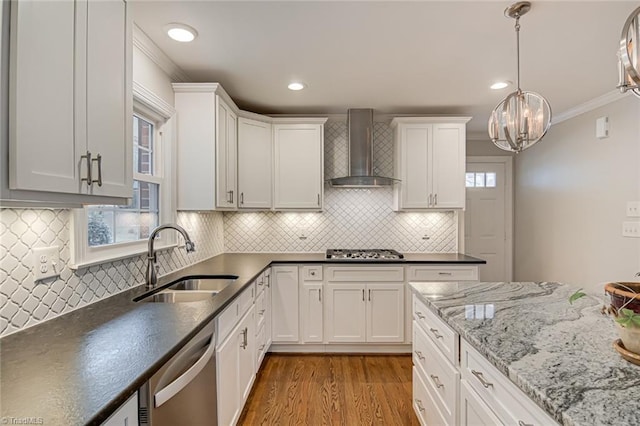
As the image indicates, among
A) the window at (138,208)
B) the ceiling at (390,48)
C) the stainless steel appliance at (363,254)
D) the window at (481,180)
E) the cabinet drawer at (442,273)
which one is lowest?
the cabinet drawer at (442,273)

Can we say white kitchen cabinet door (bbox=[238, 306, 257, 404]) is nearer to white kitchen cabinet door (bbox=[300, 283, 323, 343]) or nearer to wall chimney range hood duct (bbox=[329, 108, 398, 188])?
white kitchen cabinet door (bbox=[300, 283, 323, 343])

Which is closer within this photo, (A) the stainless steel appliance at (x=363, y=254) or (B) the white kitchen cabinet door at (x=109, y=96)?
(B) the white kitchen cabinet door at (x=109, y=96)

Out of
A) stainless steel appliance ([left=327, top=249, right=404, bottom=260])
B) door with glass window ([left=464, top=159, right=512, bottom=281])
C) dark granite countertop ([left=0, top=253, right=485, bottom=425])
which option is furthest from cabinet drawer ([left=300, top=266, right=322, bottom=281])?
door with glass window ([left=464, top=159, right=512, bottom=281])

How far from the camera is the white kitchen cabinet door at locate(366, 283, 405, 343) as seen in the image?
10.2 ft

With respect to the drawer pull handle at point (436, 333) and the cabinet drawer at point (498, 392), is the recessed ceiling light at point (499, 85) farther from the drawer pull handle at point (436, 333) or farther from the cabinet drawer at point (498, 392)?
the cabinet drawer at point (498, 392)

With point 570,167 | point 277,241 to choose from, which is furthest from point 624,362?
point 570,167

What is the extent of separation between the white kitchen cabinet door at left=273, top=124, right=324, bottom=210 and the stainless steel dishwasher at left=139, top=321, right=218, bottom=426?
202 cm

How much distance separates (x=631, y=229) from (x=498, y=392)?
284cm

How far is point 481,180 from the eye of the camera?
4457mm

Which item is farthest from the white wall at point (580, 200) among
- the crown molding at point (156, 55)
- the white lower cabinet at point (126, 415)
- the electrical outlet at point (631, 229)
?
the crown molding at point (156, 55)

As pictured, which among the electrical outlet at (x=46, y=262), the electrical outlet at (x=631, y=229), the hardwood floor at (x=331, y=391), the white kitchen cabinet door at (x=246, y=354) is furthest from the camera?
the electrical outlet at (x=631, y=229)

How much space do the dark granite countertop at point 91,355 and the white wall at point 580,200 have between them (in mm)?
2954

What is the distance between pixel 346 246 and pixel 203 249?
1.60 meters

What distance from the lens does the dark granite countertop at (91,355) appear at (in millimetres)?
763
